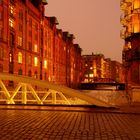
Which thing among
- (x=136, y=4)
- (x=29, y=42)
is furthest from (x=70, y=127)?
(x=29, y=42)

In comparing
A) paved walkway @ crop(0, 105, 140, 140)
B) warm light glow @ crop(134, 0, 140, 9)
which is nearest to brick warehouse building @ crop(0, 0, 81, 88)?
warm light glow @ crop(134, 0, 140, 9)

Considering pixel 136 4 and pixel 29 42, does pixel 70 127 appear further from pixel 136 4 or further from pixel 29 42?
pixel 29 42

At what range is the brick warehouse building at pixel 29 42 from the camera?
48438mm

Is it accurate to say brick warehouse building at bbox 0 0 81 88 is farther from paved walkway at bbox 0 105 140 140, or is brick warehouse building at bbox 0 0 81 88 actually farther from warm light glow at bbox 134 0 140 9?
paved walkway at bbox 0 105 140 140

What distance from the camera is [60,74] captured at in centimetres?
8831

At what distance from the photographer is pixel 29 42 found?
60500 millimetres

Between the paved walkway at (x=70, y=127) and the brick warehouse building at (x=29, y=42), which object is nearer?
the paved walkway at (x=70, y=127)

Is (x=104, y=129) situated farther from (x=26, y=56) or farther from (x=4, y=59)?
(x=26, y=56)

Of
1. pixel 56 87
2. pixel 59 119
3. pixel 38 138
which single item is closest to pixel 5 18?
pixel 56 87

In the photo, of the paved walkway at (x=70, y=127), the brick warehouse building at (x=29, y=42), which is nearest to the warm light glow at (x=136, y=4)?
the brick warehouse building at (x=29, y=42)

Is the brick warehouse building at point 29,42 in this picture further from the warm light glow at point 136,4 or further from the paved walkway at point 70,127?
the paved walkway at point 70,127

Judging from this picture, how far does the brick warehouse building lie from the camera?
48438 mm

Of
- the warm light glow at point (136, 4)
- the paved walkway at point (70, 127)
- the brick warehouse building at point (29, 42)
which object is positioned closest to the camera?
the paved walkway at point (70, 127)

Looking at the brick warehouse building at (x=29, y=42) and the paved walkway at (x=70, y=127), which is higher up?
the brick warehouse building at (x=29, y=42)
